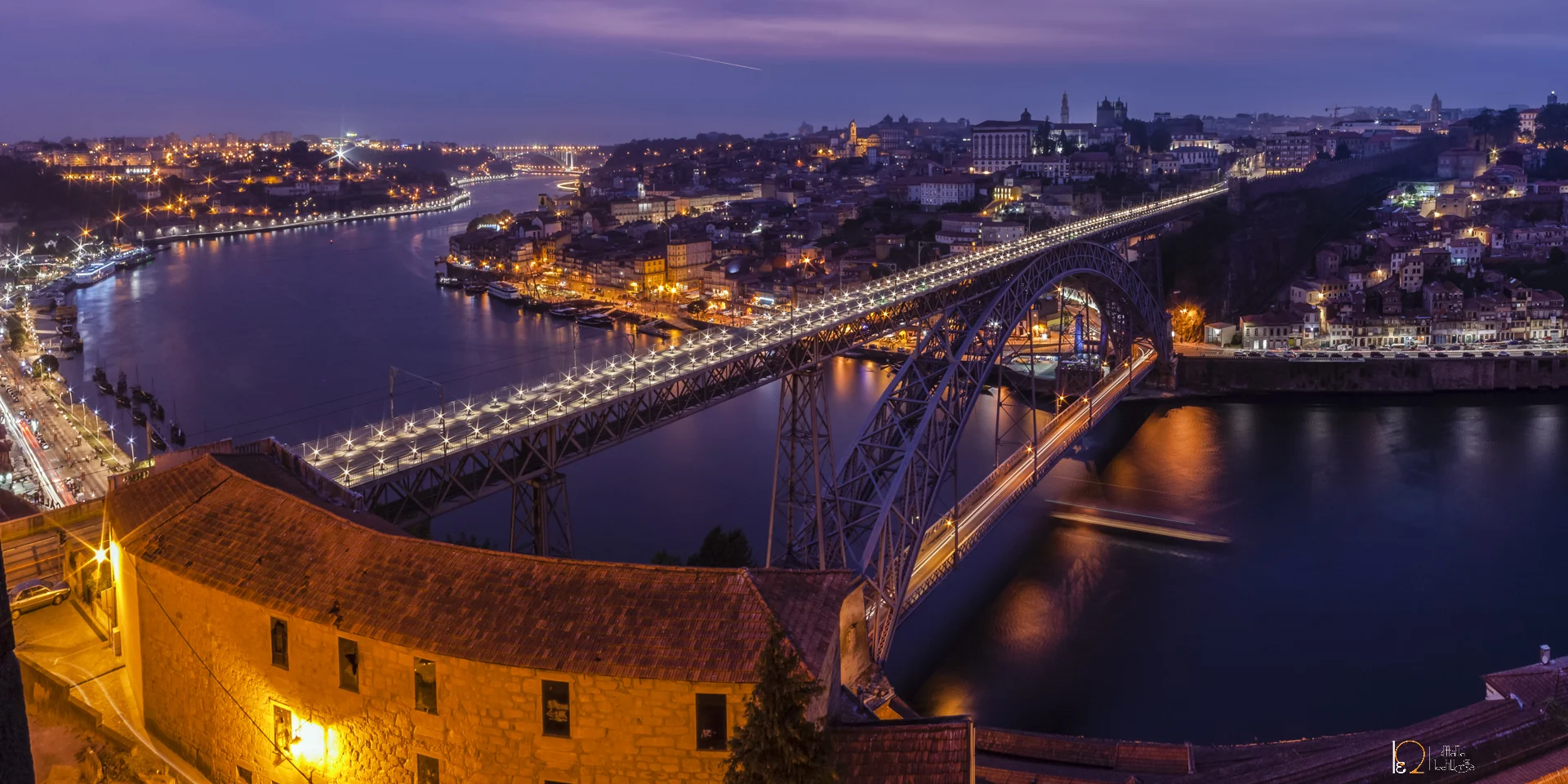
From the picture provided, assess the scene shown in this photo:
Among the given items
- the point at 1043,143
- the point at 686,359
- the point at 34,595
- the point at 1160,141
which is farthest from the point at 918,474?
the point at 1160,141

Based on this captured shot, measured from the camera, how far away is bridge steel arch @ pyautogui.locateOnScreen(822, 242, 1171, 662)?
6.85m

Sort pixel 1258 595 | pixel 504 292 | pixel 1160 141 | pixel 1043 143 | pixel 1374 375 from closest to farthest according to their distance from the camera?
1. pixel 1258 595
2. pixel 1374 375
3. pixel 504 292
4. pixel 1043 143
5. pixel 1160 141

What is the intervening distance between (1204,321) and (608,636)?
16.9m

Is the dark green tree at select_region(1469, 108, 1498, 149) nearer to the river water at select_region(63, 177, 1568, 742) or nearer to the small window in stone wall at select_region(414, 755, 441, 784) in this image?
the river water at select_region(63, 177, 1568, 742)

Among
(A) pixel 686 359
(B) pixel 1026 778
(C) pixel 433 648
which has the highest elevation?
(A) pixel 686 359

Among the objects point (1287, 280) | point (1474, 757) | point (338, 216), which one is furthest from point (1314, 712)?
point (338, 216)

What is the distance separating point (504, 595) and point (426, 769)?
47cm

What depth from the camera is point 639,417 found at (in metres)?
6.59

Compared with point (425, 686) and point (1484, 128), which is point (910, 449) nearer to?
point (425, 686)

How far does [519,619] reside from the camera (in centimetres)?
281

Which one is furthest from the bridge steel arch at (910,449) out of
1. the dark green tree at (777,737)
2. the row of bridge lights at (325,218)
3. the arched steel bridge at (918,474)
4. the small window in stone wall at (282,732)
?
the row of bridge lights at (325,218)

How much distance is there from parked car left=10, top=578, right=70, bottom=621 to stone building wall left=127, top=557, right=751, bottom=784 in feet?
3.82

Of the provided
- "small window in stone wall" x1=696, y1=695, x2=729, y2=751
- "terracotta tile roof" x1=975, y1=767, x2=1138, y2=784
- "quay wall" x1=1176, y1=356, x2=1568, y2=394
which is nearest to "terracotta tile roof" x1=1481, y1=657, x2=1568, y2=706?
"terracotta tile roof" x1=975, y1=767, x2=1138, y2=784

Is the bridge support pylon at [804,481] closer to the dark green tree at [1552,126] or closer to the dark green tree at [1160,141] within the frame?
the dark green tree at [1160,141]
